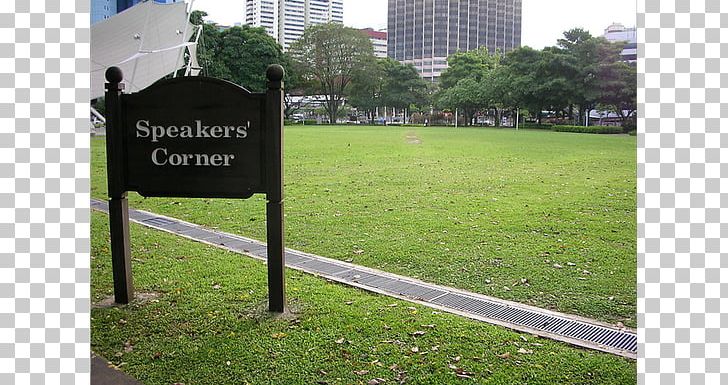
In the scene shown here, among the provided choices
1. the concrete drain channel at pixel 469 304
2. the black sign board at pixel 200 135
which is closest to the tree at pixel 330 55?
the concrete drain channel at pixel 469 304

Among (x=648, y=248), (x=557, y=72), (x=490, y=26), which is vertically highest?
(x=557, y=72)

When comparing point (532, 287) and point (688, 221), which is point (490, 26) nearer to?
point (532, 287)

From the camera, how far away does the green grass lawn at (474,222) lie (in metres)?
3.60

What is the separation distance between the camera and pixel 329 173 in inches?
352

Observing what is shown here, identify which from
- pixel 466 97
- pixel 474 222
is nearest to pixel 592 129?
pixel 466 97

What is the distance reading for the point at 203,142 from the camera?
9.52 ft

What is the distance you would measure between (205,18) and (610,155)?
59.6 feet

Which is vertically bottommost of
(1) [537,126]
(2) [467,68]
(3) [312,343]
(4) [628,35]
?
(3) [312,343]

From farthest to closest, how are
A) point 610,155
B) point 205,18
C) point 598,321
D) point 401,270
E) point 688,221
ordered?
point 205,18 < point 610,155 < point 401,270 < point 598,321 < point 688,221

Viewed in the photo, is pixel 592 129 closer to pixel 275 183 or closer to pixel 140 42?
pixel 140 42

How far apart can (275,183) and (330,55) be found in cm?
2625

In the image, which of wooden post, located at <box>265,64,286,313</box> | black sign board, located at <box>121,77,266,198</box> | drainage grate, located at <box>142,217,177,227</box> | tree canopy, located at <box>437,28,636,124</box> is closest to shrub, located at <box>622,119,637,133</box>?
tree canopy, located at <box>437,28,636,124</box>

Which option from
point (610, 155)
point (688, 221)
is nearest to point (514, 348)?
point (688, 221)

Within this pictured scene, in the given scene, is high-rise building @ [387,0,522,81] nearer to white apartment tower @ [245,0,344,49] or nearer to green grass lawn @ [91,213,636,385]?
white apartment tower @ [245,0,344,49]
